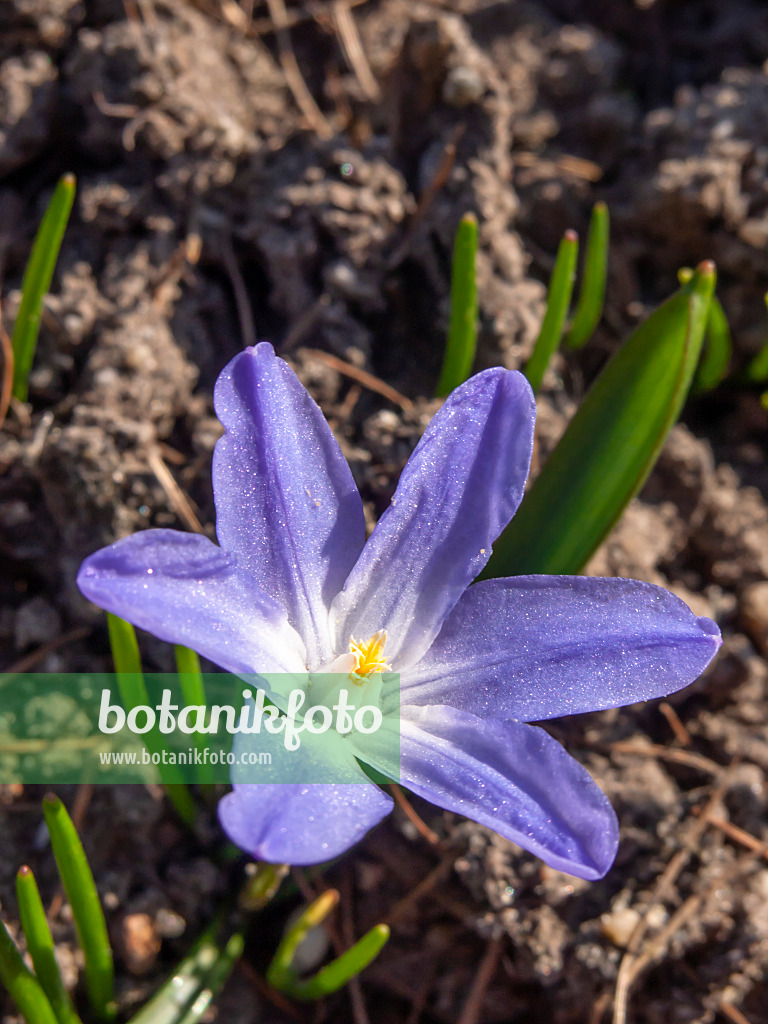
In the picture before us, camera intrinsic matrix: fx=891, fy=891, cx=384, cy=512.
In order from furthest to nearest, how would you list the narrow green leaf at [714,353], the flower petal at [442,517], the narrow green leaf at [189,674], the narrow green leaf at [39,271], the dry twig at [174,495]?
the narrow green leaf at [714,353], the dry twig at [174,495], the narrow green leaf at [39,271], the narrow green leaf at [189,674], the flower petal at [442,517]

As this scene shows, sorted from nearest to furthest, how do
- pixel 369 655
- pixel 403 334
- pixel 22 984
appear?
1. pixel 22 984
2. pixel 369 655
3. pixel 403 334

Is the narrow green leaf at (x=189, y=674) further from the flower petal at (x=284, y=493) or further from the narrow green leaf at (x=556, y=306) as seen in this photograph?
the narrow green leaf at (x=556, y=306)

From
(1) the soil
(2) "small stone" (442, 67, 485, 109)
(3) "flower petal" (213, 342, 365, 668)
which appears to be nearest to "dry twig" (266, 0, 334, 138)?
(1) the soil

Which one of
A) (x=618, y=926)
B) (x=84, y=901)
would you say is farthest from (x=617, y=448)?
(x=84, y=901)

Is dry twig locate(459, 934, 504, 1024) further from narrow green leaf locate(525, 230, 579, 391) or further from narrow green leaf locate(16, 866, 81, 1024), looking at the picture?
narrow green leaf locate(525, 230, 579, 391)

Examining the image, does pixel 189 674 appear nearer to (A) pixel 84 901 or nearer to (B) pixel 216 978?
(A) pixel 84 901

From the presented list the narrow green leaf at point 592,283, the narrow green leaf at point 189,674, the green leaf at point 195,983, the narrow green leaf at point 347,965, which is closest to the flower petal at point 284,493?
the narrow green leaf at point 189,674

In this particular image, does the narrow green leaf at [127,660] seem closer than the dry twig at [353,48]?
Yes
